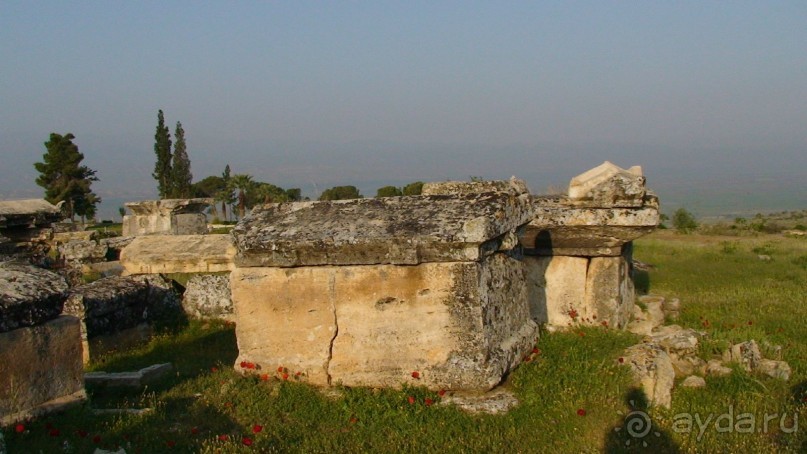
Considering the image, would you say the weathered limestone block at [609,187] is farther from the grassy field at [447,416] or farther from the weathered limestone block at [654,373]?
the weathered limestone block at [654,373]

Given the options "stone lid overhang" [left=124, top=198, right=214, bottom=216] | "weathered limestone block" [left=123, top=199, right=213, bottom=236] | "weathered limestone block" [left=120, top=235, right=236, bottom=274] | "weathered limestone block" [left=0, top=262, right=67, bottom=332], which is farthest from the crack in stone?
"stone lid overhang" [left=124, top=198, right=214, bottom=216]

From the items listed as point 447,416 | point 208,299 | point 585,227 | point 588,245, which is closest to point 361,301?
point 447,416

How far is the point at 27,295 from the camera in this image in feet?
17.4

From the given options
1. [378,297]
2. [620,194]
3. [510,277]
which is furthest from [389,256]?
[620,194]

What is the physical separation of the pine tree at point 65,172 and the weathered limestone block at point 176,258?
42.7m

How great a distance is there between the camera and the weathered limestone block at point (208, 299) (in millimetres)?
10159

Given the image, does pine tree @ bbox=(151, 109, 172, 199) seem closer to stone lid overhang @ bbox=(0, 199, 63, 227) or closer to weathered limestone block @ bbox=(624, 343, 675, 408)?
stone lid overhang @ bbox=(0, 199, 63, 227)

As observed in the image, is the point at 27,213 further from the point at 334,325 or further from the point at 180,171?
the point at 180,171

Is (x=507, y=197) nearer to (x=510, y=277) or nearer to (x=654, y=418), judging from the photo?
(x=510, y=277)

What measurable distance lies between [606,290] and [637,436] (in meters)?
3.97

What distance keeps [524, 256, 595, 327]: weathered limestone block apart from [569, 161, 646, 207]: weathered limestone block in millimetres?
878

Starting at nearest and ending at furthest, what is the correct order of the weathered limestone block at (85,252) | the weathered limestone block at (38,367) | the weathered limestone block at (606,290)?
the weathered limestone block at (38,367) < the weathered limestone block at (606,290) < the weathered limestone block at (85,252)

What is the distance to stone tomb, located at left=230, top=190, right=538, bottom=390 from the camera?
600cm

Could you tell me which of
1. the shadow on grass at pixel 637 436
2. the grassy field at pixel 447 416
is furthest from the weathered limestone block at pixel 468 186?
the shadow on grass at pixel 637 436
